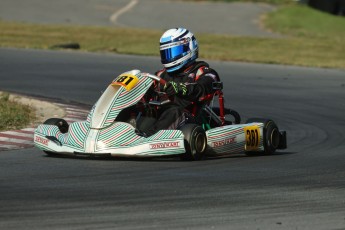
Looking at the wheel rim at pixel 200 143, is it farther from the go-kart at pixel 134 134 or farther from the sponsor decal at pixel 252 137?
the sponsor decal at pixel 252 137

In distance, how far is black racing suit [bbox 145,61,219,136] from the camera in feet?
30.7

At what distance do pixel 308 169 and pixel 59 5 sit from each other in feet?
92.7

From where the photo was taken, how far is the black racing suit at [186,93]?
9.34 meters

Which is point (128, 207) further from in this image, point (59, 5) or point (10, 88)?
point (59, 5)

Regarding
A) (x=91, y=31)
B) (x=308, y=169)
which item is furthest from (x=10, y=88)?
(x=91, y=31)

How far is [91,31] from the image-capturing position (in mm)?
27734

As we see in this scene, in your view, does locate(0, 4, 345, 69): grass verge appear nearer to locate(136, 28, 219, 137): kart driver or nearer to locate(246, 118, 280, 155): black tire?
locate(246, 118, 280, 155): black tire

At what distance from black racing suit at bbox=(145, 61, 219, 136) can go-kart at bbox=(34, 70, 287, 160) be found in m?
0.08

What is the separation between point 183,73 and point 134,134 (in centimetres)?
119

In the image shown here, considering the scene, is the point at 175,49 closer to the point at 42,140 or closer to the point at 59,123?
the point at 59,123

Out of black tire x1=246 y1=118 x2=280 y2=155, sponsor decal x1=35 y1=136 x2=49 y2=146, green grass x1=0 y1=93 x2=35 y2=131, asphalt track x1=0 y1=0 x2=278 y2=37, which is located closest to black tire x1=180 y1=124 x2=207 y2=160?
black tire x1=246 y1=118 x2=280 y2=155

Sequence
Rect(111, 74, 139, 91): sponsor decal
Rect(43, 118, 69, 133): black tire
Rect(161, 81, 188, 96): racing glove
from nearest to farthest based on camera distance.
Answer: Rect(111, 74, 139, 91): sponsor decal
Rect(161, 81, 188, 96): racing glove
Rect(43, 118, 69, 133): black tire

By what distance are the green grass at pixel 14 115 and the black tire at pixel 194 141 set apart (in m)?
2.73

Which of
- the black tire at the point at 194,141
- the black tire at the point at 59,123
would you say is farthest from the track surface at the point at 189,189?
the black tire at the point at 59,123
